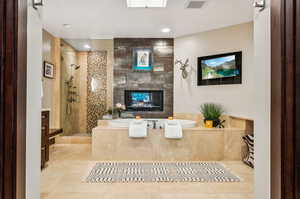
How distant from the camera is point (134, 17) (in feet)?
13.7

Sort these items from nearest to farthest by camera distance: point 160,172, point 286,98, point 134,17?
1. point 286,98
2. point 160,172
3. point 134,17

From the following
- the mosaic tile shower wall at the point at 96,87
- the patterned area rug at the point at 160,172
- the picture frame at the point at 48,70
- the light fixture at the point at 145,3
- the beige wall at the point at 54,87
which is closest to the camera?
the patterned area rug at the point at 160,172

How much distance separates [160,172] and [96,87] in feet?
10.4

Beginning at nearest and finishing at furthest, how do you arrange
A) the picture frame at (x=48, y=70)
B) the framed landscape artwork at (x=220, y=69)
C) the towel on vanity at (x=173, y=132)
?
the towel on vanity at (x=173, y=132) → the framed landscape artwork at (x=220, y=69) → the picture frame at (x=48, y=70)

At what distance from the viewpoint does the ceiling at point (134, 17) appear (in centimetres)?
360

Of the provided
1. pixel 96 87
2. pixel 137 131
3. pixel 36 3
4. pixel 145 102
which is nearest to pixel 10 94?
pixel 36 3

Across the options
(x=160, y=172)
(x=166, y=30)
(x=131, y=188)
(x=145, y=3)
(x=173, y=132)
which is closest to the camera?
(x=131, y=188)

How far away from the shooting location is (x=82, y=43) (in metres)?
5.68

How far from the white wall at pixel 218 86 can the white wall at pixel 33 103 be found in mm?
3584

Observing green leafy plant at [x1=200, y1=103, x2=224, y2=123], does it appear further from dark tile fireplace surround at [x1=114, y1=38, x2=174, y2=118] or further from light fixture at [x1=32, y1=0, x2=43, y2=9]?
light fixture at [x1=32, y1=0, x2=43, y2=9]

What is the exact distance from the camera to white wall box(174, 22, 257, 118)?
171 inches

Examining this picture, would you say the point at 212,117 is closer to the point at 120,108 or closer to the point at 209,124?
the point at 209,124

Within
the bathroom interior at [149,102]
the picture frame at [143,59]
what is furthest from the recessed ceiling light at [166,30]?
the picture frame at [143,59]

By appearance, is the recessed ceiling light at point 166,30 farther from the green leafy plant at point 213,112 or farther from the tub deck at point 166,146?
the tub deck at point 166,146
